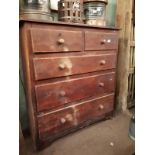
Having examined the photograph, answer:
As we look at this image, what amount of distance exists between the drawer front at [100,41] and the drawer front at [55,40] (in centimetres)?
9

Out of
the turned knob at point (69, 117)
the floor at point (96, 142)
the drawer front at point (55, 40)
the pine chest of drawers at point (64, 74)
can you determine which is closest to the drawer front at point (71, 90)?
the pine chest of drawers at point (64, 74)

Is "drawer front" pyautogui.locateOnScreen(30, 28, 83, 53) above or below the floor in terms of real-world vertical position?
above

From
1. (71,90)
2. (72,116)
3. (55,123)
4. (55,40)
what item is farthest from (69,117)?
(55,40)

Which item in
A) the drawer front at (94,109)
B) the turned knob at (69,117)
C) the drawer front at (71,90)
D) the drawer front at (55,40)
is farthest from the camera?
the drawer front at (94,109)

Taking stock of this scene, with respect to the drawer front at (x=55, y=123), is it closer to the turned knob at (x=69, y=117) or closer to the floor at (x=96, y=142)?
the turned knob at (x=69, y=117)

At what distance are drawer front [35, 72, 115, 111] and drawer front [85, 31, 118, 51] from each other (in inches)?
11.2

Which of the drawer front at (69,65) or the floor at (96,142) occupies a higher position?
the drawer front at (69,65)

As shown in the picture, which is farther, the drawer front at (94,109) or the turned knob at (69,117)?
the drawer front at (94,109)

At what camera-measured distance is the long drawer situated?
4.32 feet

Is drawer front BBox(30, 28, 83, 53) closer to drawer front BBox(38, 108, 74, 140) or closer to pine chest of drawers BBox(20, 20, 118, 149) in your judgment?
pine chest of drawers BBox(20, 20, 118, 149)

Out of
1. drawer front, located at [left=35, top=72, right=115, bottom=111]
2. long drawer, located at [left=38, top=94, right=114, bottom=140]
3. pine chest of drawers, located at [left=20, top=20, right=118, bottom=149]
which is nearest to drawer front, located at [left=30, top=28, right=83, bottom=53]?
pine chest of drawers, located at [left=20, top=20, right=118, bottom=149]

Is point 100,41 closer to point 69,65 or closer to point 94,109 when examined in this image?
point 69,65

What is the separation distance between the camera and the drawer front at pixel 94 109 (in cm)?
155
